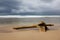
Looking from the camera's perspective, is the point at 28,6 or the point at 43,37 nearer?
the point at 43,37

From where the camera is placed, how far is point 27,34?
0.97 m

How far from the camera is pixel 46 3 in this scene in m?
1.14

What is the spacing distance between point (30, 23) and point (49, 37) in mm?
234

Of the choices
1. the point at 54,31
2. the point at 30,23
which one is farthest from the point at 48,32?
the point at 30,23

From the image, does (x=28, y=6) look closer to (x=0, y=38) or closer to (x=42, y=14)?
(x=42, y=14)

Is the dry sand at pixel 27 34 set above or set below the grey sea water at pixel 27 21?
below

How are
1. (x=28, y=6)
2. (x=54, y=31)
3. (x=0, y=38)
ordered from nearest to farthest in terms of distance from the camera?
(x=0, y=38) < (x=54, y=31) < (x=28, y=6)

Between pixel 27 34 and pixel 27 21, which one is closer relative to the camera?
pixel 27 34

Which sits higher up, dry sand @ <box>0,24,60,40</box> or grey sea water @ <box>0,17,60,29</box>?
A: grey sea water @ <box>0,17,60,29</box>

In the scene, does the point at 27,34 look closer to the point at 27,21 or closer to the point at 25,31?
the point at 25,31

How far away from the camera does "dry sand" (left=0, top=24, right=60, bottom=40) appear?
0.93 m

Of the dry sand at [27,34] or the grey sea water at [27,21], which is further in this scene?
the grey sea water at [27,21]

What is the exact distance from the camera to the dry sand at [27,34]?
3.04ft

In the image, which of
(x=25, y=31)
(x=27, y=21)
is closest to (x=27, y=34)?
(x=25, y=31)
